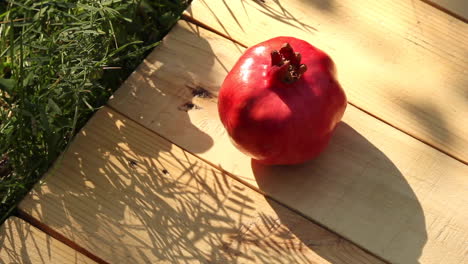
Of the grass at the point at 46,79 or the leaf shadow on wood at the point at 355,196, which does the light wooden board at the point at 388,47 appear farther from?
the grass at the point at 46,79

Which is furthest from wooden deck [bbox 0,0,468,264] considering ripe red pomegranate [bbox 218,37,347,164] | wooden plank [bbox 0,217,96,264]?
ripe red pomegranate [bbox 218,37,347,164]

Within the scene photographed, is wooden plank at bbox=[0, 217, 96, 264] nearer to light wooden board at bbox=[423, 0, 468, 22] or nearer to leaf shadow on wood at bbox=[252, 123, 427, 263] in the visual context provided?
leaf shadow on wood at bbox=[252, 123, 427, 263]

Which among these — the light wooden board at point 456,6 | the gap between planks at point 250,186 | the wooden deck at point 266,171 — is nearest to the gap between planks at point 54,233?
the wooden deck at point 266,171

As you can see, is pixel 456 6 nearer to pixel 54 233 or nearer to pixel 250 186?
pixel 250 186

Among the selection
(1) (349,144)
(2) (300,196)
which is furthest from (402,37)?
(2) (300,196)

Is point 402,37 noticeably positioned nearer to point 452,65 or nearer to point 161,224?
point 452,65
